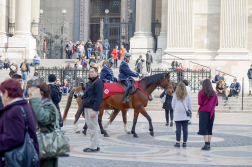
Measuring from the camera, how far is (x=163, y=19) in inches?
1164

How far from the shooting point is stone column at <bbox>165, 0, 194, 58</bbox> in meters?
27.5

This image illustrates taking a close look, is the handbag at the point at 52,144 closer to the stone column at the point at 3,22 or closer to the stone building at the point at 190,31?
the stone building at the point at 190,31

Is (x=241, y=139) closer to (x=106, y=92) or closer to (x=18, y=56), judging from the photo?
(x=106, y=92)

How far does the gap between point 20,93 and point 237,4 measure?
2500 centimetres

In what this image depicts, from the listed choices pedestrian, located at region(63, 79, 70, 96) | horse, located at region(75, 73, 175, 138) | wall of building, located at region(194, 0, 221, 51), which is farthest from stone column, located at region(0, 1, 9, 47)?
horse, located at region(75, 73, 175, 138)

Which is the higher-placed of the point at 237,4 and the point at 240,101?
the point at 237,4

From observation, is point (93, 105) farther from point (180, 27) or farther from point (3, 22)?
point (3, 22)

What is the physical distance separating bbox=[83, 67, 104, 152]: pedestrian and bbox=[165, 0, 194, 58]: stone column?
62.3 ft

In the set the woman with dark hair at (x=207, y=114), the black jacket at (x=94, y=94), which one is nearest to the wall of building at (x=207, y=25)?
the woman with dark hair at (x=207, y=114)

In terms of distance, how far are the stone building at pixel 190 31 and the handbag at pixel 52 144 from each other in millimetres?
22811

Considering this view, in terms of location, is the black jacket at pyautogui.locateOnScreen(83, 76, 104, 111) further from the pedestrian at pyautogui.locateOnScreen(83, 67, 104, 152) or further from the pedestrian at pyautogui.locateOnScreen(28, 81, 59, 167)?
the pedestrian at pyautogui.locateOnScreen(28, 81, 59, 167)

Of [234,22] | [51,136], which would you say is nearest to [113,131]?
[51,136]

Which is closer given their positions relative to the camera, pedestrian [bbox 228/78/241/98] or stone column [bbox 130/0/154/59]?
pedestrian [bbox 228/78/241/98]

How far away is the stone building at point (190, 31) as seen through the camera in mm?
27422
